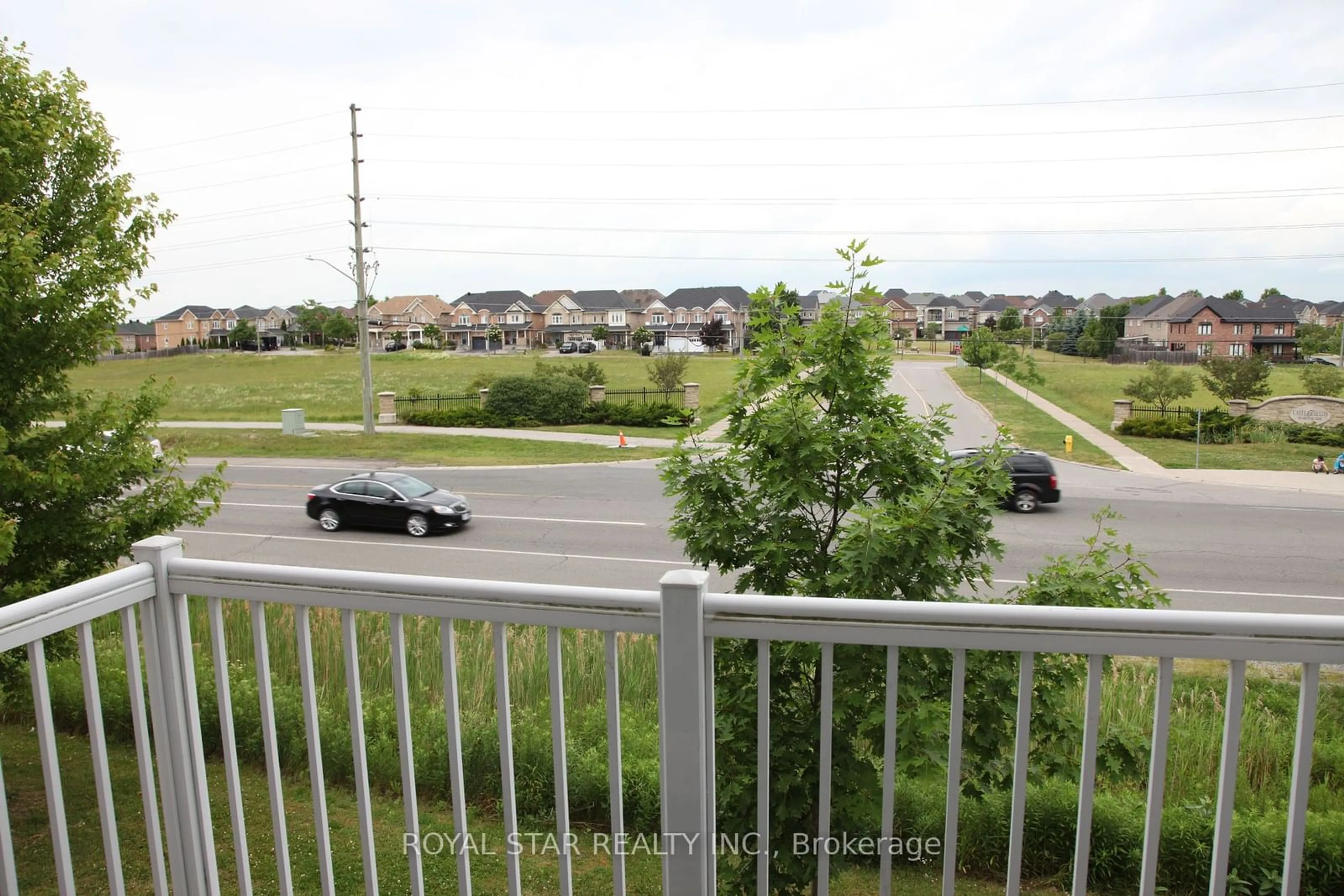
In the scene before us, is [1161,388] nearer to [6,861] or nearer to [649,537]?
[649,537]

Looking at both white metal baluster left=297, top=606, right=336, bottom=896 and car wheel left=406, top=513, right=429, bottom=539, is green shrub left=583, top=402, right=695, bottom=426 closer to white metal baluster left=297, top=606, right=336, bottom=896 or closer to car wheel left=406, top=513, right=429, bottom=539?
car wheel left=406, top=513, right=429, bottom=539

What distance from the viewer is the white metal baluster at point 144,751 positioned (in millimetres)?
2316

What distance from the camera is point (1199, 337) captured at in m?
80.7

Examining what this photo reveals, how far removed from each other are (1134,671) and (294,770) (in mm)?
6834

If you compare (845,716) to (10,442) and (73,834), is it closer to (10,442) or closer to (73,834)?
(73,834)

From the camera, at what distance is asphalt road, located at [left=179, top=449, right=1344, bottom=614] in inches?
558

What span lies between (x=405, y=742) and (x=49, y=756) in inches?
32.7

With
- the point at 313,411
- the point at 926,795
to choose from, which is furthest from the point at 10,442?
the point at 313,411

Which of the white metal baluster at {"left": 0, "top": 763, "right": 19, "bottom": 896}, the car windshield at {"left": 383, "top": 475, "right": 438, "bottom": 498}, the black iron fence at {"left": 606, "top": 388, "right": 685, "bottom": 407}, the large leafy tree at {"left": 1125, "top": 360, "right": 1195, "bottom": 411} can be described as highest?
the white metal baluster at {"left": 0, "top": 763, "right": 19, "bottom": 896}

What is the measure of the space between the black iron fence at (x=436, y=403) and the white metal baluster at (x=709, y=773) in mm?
33780

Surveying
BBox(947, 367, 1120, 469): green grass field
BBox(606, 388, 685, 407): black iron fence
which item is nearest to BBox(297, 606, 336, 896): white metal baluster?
BBox(947, 367, 1120, 469): green grass field

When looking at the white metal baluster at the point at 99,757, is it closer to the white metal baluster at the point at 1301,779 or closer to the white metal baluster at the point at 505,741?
the white metal baluster at the point at 505,741

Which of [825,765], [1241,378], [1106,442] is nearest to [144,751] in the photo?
[825,765]

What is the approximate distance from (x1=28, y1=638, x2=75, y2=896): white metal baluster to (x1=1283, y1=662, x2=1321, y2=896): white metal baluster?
105 inches
